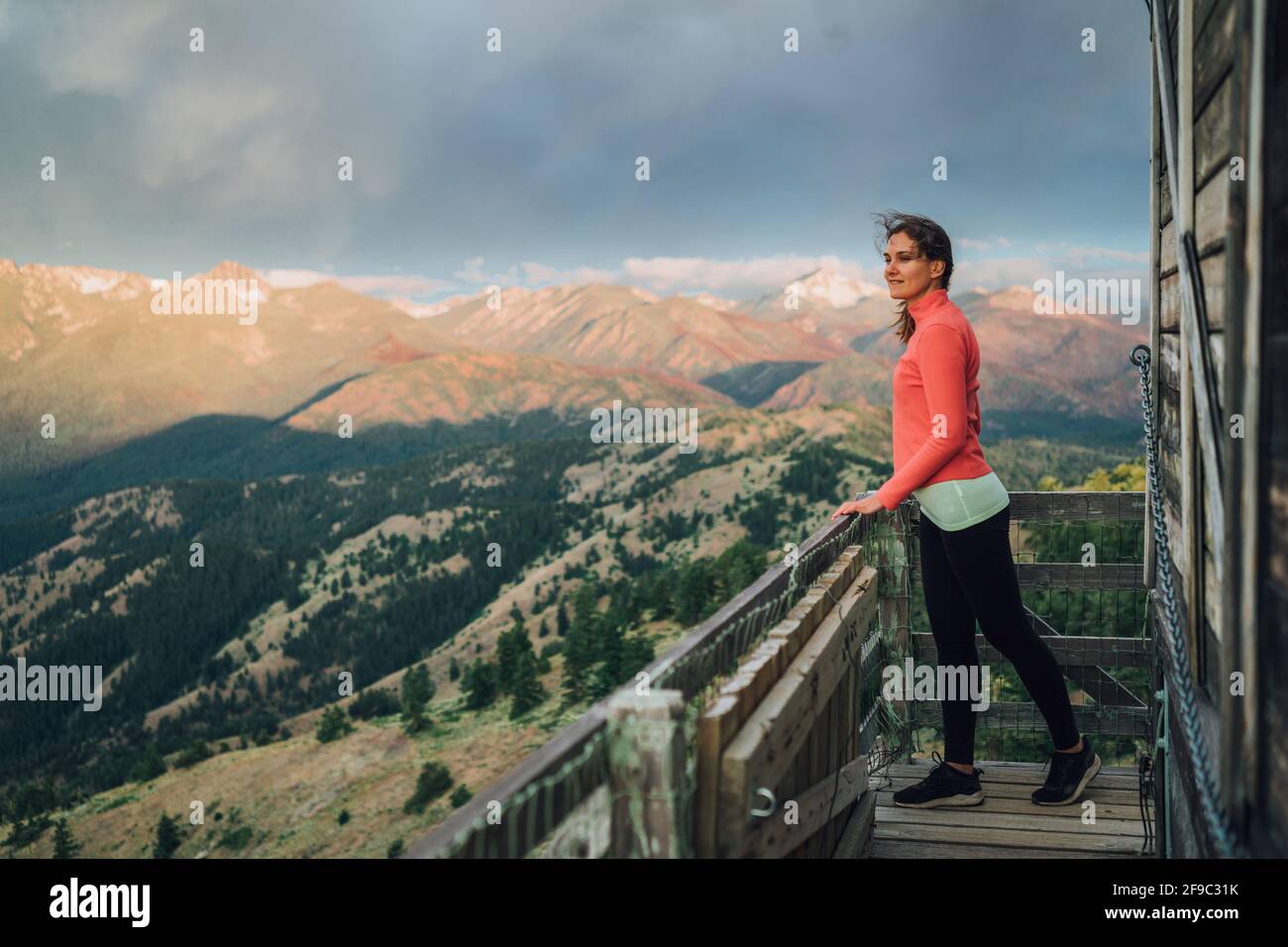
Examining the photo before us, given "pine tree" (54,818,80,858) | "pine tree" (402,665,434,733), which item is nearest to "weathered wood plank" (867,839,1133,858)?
"pine tree" (402,665,434,733)

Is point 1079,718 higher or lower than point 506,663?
higher

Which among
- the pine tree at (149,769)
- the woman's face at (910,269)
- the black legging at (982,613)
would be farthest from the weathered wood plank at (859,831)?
the pine tree at (149,769)

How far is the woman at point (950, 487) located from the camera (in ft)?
11.9

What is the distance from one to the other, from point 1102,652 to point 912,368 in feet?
7.29

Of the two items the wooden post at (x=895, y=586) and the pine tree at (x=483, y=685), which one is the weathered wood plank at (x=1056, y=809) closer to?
the wooden post at (x=895, y=586)

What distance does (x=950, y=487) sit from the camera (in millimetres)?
3748

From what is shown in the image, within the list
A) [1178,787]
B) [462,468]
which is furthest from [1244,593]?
[462,468]

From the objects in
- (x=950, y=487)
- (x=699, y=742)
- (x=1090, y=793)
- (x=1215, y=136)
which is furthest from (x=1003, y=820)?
(x=1215, y=136)

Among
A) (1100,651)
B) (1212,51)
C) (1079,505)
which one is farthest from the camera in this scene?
(1079,505)

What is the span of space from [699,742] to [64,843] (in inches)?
2274

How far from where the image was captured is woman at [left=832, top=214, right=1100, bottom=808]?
364cm

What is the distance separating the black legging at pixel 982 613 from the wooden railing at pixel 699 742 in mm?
354

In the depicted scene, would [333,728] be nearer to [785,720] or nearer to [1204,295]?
[785,720]
